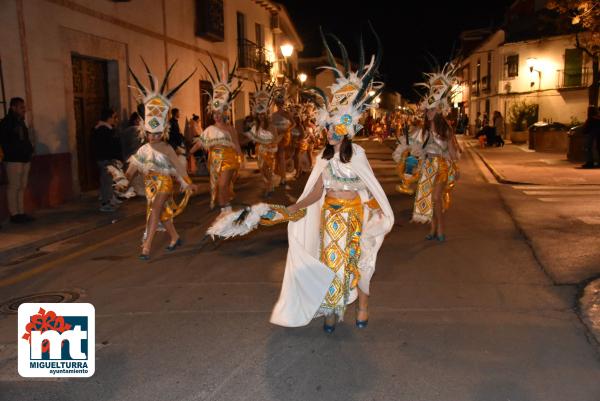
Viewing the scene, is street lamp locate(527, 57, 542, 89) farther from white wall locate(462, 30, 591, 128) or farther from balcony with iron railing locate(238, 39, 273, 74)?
balcony with iron railing locate(238, 39, 273, 74)

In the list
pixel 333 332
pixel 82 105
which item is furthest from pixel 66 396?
pixel 82 105

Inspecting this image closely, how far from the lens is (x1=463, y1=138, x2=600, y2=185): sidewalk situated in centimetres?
1445

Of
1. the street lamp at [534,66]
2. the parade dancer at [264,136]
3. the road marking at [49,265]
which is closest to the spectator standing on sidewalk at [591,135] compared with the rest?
the parade dancer at [264,136]

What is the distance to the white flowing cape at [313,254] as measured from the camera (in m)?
4.61

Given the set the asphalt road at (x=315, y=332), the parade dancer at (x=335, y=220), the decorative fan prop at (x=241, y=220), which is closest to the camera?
the asphalt road at (x=315, y=332)

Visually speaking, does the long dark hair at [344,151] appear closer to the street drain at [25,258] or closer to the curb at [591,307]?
the curb at [591,307]

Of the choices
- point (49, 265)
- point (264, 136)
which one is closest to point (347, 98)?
point (49, 265)

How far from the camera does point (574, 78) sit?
110 feet

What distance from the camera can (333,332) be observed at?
480 cm

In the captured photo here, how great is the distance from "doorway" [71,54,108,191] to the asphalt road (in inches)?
233

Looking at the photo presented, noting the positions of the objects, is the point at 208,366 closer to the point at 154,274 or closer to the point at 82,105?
the point at 154,274

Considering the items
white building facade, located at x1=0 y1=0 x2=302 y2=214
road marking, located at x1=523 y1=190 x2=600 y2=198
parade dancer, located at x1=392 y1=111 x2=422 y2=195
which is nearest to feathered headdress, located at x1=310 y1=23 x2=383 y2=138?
parade dancer, located at x1=392 y1=111 x2=422 y2=195

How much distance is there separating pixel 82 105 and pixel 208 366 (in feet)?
35.3

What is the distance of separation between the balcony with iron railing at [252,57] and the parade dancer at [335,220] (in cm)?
1979
